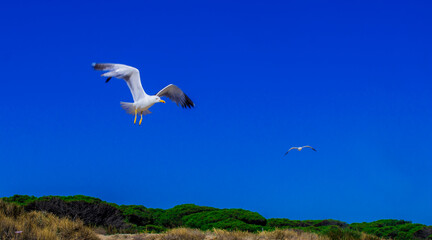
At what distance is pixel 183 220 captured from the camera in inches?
876

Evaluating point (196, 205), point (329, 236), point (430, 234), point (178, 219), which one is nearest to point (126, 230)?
point (329, 236)

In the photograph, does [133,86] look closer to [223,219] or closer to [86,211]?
[86,211]

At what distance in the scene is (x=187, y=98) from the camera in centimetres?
1580

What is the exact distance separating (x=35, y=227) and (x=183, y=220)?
12.5m

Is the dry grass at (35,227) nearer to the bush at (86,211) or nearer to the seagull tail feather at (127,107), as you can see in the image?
the bush at (86,211)

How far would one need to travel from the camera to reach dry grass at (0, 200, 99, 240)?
9727 mm

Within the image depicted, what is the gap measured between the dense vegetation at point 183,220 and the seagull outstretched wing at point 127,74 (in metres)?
4.38

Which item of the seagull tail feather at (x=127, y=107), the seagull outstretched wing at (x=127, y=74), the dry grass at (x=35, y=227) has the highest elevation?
the seagull outstretched wing at (x=127, y=74)

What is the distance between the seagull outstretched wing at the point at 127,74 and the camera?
13938 mm

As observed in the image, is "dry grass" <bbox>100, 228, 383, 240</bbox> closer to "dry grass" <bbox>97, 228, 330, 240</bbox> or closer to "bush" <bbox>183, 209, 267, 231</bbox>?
"dry grass" <bbox>97, 228, 330, 240</bbox>

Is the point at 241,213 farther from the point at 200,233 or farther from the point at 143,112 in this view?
the point at 200,233

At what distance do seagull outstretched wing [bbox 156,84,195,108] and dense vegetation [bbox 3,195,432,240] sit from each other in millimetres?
4525

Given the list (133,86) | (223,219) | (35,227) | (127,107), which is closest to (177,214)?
(223,219)

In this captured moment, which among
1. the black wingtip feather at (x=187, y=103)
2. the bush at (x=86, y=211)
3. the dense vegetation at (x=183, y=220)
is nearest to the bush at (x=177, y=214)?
the dense vegetation at (x=183, y=220)
